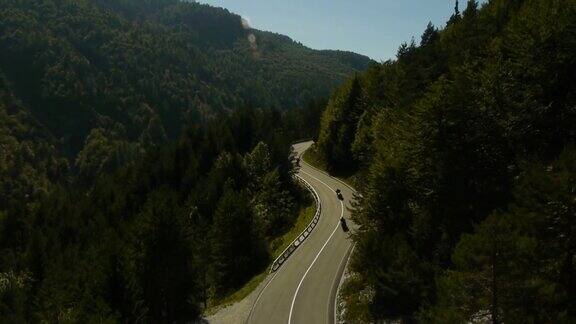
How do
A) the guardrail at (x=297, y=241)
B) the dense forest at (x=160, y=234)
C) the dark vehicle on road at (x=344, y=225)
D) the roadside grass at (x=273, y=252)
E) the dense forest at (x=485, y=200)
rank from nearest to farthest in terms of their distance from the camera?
the dense forest at (x=485, y=200) < the dense forest at (x=160, y=234) < the roadside grass at (x=273, y=252) < the guardrail at (x=297, y=241) < the dark vehicle on road at (x=344, y=225)

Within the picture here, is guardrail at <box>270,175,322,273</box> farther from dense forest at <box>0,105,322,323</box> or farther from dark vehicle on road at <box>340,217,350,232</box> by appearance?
dark vehicle on road at <box>340,217,350,232</box>

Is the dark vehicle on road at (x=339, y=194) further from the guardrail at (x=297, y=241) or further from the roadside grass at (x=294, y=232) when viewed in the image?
the roadside grass at (x=294, y=232)

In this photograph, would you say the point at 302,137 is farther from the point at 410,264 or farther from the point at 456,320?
the point at 456,320

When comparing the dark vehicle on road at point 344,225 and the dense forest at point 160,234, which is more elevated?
the dark vehicle on road at point 344,225

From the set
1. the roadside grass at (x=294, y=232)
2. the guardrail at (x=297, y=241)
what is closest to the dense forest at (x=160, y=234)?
the roadside grass at (x=294, y=232)

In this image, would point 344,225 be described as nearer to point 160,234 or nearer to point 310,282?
point 310,282

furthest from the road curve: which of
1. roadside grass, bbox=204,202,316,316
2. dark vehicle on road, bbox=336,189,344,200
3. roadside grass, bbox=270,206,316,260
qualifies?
dark vehicle on road, bbox=336,189,344,200
